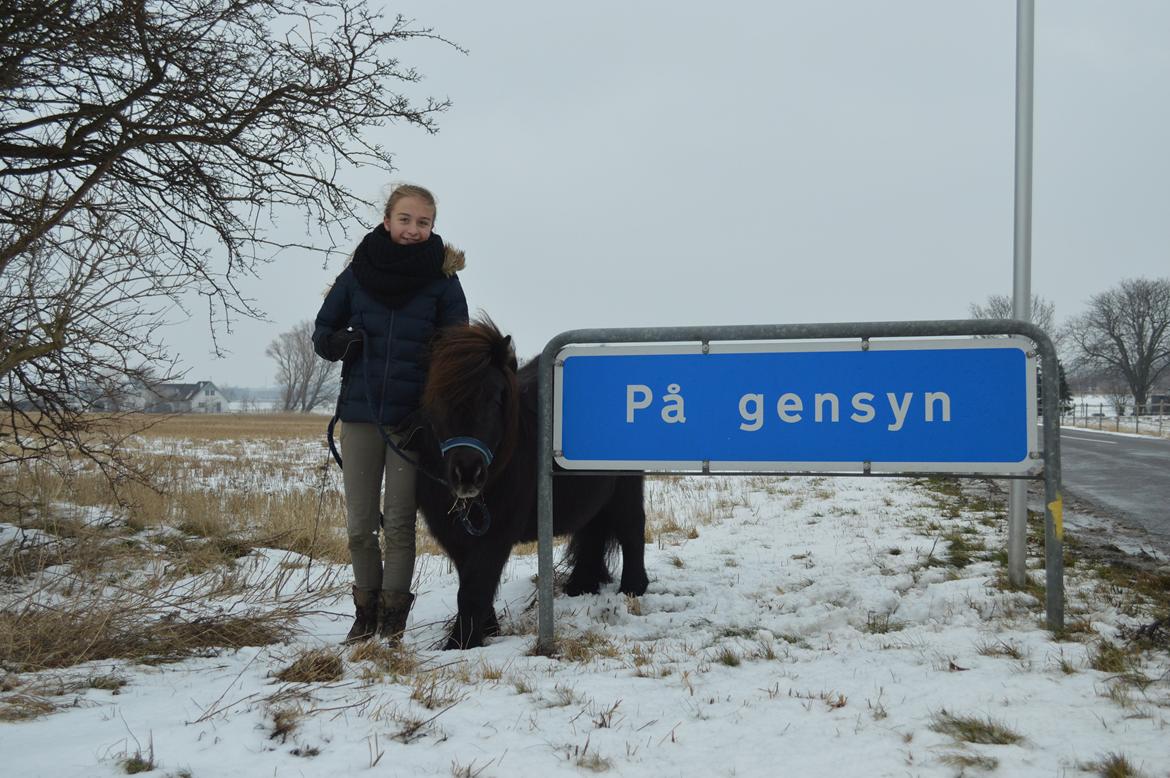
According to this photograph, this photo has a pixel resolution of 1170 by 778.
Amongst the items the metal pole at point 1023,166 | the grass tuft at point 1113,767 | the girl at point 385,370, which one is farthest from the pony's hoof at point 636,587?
the grass tuft at point 1113,767

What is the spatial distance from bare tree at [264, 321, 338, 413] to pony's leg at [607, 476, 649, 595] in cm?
6932

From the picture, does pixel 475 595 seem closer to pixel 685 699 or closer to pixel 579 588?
pixel 685 699

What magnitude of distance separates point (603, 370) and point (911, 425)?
147 cm

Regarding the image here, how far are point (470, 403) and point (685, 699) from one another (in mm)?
1556

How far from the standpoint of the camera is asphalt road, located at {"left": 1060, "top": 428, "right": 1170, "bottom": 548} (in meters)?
8.07

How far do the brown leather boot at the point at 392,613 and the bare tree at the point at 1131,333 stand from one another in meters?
62.4

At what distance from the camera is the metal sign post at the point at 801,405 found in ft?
11.7

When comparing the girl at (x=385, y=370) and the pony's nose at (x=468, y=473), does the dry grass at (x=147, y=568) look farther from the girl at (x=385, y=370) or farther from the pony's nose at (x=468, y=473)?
the pony's nose at (x=468, y=473)

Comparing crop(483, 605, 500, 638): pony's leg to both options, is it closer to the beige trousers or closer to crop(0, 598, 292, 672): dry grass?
the beige trousers

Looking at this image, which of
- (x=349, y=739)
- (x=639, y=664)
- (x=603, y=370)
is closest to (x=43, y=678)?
(x=349, y=739)

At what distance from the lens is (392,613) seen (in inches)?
150

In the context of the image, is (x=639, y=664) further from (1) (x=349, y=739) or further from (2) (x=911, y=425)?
(2) (x=911, y=425)

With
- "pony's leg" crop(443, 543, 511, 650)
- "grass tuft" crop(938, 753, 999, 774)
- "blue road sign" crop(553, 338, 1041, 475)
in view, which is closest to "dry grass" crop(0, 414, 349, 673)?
"pony's leg" crop(443, 543, 511, 650)

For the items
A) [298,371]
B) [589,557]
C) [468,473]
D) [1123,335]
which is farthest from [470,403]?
[298,371]
